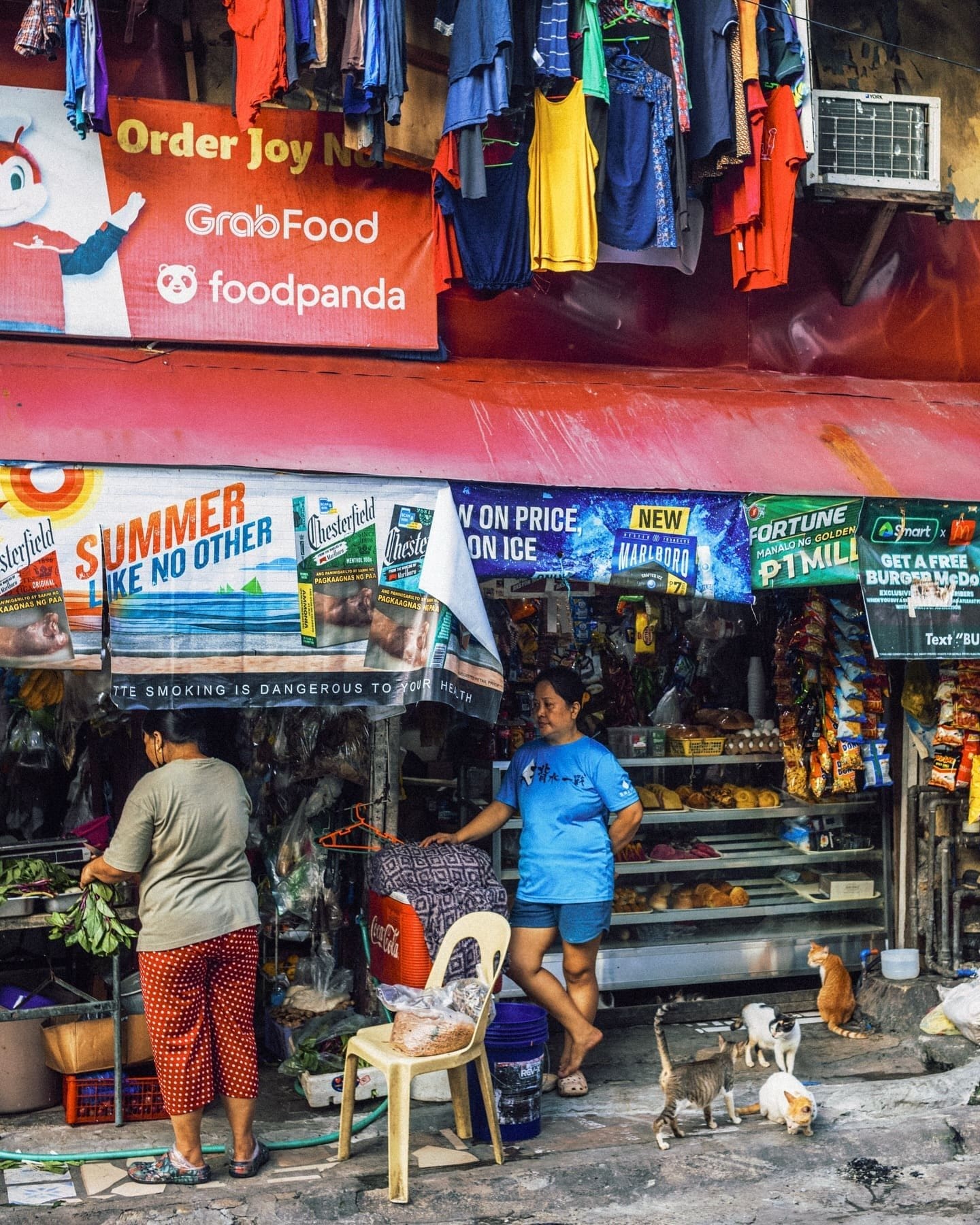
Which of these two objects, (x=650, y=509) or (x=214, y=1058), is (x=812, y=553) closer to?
(x=650, y=509)

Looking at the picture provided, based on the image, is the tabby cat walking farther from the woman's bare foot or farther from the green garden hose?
the green garden hose

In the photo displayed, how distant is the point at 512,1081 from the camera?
5828mm

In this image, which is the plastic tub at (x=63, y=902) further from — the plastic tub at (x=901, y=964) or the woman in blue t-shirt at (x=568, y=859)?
the plastic tub at (x=901, y=964)

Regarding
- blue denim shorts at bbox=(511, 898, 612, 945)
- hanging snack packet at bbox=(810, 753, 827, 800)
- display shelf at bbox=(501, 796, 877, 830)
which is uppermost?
hanging snack packet at bbox=(810, 753, 827, 800)

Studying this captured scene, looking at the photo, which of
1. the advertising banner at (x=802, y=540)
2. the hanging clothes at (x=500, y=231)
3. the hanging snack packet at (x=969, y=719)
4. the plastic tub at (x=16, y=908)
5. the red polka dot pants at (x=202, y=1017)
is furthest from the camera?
the hanging snack packet at (x=969, y=719)

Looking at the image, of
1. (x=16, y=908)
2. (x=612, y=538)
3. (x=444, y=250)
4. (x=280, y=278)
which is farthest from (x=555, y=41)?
(x=16, y=908)

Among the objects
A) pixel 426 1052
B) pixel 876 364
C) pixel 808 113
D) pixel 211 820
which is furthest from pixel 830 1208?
pixel 808 113

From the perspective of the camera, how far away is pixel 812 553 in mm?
6562

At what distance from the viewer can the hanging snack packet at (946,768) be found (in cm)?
748

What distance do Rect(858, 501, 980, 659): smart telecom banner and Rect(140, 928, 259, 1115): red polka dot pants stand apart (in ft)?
11.0

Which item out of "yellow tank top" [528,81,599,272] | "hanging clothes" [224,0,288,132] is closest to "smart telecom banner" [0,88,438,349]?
"hanging clothes" [224,0,288,132]

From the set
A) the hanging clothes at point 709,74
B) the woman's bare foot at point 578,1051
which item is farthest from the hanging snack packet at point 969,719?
the hanging clothes at point 709,74

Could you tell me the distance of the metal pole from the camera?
5.86m

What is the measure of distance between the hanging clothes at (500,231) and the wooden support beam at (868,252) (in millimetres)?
2025
